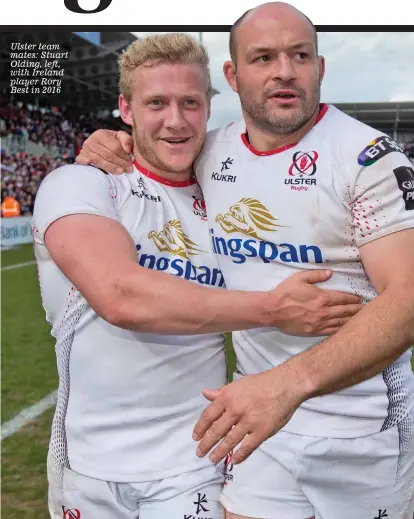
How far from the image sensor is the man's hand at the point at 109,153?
2.15 metres


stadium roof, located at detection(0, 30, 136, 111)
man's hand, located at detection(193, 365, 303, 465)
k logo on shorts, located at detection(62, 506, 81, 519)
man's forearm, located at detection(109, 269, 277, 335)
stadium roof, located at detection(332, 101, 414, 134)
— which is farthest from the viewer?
stadium roof, located at detection(0, 30, 136, 111)

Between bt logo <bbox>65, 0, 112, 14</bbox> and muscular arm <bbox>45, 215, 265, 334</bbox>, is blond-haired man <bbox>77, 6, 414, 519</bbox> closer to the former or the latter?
muscular arm <bbox>45, 215, 265, 334</bbox>

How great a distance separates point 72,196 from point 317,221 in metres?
0.70

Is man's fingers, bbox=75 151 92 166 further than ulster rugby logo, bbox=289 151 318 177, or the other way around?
man's fingers, bbox=75 151 92 166

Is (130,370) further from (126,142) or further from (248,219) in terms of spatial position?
(126,142)

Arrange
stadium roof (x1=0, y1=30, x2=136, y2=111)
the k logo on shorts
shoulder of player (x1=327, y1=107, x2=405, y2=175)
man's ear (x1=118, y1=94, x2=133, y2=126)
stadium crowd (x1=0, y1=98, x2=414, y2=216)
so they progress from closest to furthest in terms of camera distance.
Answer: shoulder of player (x1=327, y1=107, x2=405, y2=175)
the k logo on shorts
man's ear (x1=118, y1=94, x2=133, y2=126)
stadium roof (x1=0, y1=30, x2=136, y2=111)
stadium crowd (x1=0, y1=98, x2=414, y2=216)

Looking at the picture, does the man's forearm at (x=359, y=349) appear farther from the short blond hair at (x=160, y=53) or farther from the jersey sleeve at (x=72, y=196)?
the short blond hair at (x=160, y=53)

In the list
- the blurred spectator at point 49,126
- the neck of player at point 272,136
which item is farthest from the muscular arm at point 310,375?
the blurred spectator at point 49,126

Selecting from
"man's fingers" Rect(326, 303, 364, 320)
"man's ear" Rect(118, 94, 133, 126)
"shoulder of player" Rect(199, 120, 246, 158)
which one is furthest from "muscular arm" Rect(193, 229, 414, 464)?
"man's ear" Rect(118, 94, 133, 126)

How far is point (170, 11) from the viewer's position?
360cm

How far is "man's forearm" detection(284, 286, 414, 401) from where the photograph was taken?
5.10ft

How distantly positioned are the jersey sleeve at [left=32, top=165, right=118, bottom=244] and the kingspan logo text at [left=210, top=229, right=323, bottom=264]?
14.0 inches

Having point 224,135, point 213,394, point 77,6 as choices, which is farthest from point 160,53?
point 77,6

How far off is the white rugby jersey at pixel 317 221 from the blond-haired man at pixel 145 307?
0.41 feet
